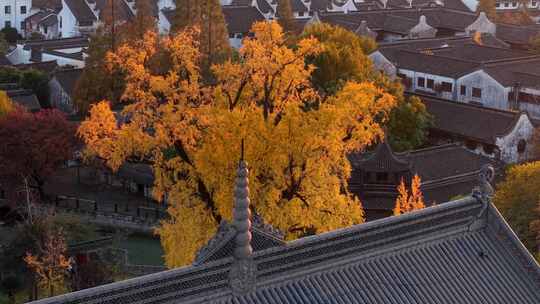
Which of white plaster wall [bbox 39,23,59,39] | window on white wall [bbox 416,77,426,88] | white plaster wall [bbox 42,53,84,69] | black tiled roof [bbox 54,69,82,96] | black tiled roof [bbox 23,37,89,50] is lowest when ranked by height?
window on white wall [bbox 416,77,426,88]

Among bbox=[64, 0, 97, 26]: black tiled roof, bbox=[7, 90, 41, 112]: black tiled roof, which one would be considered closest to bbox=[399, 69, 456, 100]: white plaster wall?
bbox=[7, 90, 41, 112]: black tiled roof

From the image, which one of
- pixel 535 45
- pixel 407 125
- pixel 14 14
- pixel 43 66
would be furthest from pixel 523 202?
pixel 14 14

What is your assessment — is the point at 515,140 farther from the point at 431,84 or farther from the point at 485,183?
the point at 485,183

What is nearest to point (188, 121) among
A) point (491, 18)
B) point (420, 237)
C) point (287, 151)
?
point (287, 151)

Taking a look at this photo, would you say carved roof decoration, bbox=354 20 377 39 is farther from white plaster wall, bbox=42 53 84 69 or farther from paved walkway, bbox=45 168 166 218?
paved walkway, bbox=45 168 166 218

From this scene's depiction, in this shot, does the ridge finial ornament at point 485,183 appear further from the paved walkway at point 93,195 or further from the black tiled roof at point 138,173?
the black tiled roof at point 138,173
